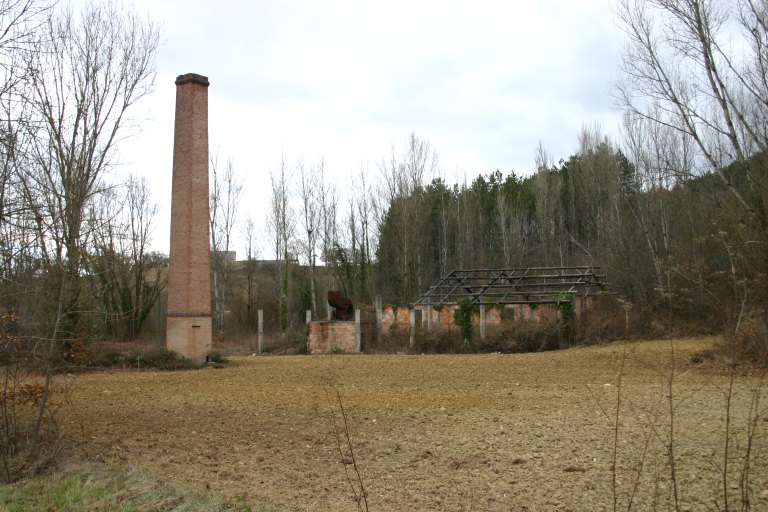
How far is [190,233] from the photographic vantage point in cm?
2020

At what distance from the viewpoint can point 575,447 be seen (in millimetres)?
6727

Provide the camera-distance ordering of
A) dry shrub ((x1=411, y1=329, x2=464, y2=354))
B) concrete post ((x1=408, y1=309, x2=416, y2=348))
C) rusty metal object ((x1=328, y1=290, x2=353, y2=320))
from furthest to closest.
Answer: rusty metal object ((x1=328, y1=290, x2=353, y2=320)) < concrete post ((x1=408, y1=309, x2=416, y2=348)) < dry shrub ((x1=411, y1=329, x2=464, y2=354))

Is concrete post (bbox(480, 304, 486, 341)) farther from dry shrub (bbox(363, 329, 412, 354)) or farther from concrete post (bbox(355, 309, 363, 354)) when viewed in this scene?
concrete post (bbox(355, 309, 363, 354))

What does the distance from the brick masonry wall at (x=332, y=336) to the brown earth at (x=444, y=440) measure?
37.8ft

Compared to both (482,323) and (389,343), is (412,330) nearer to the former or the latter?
(389,343)

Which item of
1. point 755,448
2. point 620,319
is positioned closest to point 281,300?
point 620,319

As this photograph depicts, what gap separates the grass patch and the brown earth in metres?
0.25

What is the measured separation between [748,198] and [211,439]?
13914 millimetres

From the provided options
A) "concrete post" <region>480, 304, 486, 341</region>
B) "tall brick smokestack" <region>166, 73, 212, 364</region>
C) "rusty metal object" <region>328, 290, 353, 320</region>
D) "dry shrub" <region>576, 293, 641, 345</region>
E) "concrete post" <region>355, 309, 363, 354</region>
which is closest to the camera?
"tall brick smokestack" <region>166, 73, 212, 364</region>

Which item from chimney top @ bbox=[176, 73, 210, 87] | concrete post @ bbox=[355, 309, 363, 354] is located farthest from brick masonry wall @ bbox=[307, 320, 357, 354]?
chimney top @ bbox=[176, 73, 210, 87]

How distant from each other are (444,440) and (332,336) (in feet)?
60.7

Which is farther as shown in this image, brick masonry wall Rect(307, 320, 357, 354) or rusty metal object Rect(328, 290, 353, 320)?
rusty metal object Rect(328, 290, 353, 320)

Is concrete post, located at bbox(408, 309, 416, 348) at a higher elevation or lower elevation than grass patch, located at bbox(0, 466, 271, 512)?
higher

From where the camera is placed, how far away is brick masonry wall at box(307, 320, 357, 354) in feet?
84.0
